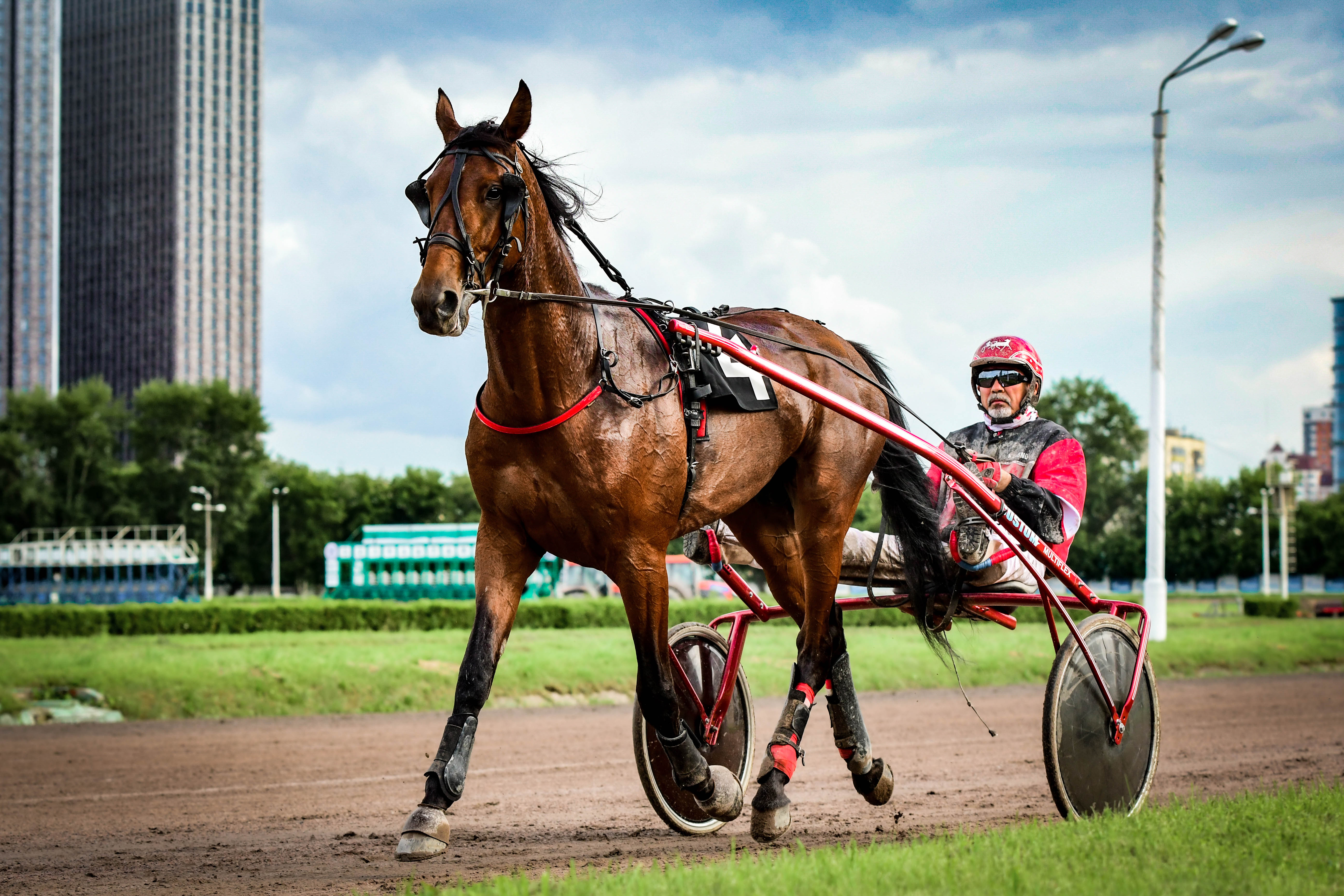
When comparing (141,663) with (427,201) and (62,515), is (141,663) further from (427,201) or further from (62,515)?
(62,515)

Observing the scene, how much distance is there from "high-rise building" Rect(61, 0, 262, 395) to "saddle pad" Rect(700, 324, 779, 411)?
109 m

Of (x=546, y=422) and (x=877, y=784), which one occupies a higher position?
(x=546, y=422)

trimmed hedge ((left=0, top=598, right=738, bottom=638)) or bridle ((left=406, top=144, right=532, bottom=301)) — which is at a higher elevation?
bridle ((left=406, top=144, right=532, bottom=301))

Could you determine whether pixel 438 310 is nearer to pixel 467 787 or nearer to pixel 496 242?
pixel 496 242

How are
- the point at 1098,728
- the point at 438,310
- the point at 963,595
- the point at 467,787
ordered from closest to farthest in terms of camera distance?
the point at 438,310
the point at 1098,728
the point at 963,595
the point at 467,787

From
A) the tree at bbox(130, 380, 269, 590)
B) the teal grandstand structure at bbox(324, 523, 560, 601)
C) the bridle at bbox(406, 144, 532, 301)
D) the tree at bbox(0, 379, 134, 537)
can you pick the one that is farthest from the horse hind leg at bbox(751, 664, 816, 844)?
the tree at bbox(0, 379, 134, 537)

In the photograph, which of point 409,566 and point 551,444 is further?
point 409,566

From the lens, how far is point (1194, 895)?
3.13 m

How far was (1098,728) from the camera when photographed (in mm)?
4871

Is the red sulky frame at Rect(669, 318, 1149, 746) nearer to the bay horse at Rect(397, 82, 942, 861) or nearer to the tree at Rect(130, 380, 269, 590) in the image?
the bay horse at Rect(397, 82, 942, 861)

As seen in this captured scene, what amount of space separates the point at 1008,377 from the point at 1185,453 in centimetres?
11791

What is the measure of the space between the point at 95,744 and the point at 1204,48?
14384 millimetres

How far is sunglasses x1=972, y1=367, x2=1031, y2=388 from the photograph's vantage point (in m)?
5.37

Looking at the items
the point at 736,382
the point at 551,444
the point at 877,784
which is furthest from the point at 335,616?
the point at 551,444
